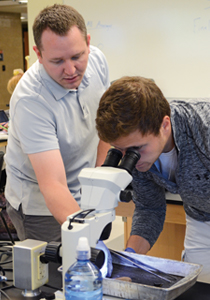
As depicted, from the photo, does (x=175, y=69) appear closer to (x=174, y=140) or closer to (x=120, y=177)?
(x=174, y=140)

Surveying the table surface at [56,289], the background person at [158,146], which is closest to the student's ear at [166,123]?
the background person at [158,146]

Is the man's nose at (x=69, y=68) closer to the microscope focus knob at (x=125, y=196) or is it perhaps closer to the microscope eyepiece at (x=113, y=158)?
the microscope eyepiece at (x=113, y=158)

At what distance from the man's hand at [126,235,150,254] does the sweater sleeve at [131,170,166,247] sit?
0.05 ft

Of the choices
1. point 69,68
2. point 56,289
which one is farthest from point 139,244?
point 69,68

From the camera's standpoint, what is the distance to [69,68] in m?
1.36

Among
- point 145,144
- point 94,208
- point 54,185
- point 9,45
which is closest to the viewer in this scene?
point 94,208

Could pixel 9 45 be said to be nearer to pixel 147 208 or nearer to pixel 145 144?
pixel 147 208

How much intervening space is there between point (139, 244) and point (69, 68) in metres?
0.70

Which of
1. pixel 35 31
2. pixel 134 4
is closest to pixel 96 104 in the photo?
Answer: pixel 35 31

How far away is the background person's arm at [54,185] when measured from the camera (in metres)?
1.25

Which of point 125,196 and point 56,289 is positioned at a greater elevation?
point 125,196

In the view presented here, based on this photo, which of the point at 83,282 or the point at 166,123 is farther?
the point at 166,123

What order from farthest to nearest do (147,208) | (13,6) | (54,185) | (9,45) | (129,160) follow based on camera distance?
1. (9,45)
2. (13,6)
3. (147,208)
4. (54,185)
5. (129,160)

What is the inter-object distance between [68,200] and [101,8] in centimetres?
350
